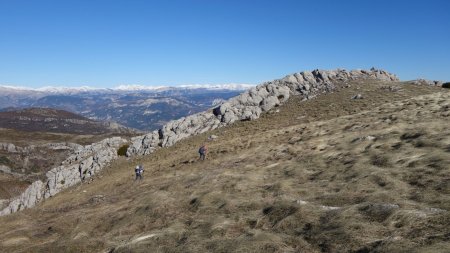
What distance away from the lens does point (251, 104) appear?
7988 cm

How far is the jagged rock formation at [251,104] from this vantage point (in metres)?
72.8

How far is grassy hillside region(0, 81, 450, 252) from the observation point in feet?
49.1

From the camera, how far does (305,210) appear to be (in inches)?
729

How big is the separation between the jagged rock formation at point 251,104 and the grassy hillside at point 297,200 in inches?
956

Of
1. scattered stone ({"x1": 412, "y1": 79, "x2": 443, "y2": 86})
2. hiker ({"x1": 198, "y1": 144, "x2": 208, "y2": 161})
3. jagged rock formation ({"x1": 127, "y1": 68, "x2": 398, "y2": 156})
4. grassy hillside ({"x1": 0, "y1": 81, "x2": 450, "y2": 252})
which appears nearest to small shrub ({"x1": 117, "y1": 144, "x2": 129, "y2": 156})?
jagged rock formation ({"x1": 127, "y1": 68, "x2": 398, "y2": 156})

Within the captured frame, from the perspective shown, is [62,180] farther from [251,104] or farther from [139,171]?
[251,104]

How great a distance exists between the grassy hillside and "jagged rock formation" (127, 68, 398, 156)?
24279 millimetres

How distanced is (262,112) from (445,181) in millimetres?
56431

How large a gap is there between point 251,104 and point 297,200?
5998 cm

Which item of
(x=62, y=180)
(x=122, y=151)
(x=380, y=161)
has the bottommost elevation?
(x=62, y=180)

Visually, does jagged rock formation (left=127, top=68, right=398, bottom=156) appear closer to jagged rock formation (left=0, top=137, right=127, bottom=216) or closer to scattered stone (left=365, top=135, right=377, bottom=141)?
jagged rock formation (left=0, top=137, right=127, bottom=216)

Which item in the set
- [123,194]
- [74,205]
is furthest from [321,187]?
[74,205]

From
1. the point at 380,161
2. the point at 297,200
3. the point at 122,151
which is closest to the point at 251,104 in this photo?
the point at 122,151

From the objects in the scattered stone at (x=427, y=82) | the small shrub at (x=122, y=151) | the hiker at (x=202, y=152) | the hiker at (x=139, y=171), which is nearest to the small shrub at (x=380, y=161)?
the hiker at (x=202, y=152)
